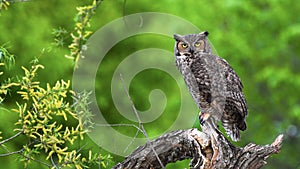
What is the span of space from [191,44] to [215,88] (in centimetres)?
48

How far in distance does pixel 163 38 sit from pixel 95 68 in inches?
85.1

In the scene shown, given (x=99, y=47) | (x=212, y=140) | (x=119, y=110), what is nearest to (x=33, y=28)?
(x=99, y=47)

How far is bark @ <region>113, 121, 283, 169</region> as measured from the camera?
14.6 ft

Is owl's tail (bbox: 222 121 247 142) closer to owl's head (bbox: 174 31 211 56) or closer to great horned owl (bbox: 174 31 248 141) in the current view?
great horned owl (bbox: 174 31 248 141)

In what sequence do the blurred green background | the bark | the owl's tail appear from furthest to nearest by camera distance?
the blurred green background
the owl's tail
the bark

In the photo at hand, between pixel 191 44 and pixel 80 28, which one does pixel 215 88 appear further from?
pixel 80 28

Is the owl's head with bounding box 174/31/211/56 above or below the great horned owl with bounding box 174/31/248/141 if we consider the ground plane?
above

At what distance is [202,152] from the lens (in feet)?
15.0

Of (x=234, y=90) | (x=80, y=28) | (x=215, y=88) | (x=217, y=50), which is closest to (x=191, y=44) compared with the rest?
(x=215, y=88)

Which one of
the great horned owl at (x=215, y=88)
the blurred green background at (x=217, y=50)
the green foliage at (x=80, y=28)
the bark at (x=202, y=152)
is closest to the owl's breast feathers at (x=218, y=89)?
the great horned owl at (x=215, y=88)

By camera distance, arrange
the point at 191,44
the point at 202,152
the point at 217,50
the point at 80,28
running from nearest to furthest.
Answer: the point at 80,28 → the point at 202,152 → the point at 191,44 → the point at 217,50

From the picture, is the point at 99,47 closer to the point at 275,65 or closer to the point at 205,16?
the point at 205,16

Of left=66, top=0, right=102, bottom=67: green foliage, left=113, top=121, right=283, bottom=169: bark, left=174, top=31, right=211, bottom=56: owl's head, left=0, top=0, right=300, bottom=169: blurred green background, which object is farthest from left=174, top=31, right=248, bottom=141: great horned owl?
left=0, top=0, right=300, bottom=169: blurred green background

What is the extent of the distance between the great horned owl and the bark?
732mm
